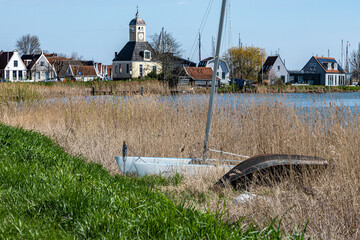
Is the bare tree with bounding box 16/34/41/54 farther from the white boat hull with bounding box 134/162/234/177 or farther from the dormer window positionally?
the white boat hull with bounding box 134/162/234/177

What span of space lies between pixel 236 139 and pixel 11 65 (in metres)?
64.0

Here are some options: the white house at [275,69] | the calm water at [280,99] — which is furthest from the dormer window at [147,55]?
the calm water at [280,99]

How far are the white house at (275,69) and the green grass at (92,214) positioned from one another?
69493 mm

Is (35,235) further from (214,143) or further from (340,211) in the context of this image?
(214,143)

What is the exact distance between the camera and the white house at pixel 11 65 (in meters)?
67.6

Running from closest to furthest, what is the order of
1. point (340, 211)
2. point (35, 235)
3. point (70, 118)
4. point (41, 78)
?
1. point (35, 235)
2. point (340, 211)
3. point (70, 118)
4. point (41, 78)

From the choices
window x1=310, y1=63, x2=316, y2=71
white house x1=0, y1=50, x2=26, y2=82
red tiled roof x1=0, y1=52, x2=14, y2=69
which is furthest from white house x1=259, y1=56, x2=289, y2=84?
red tiled roof x1=0, y1=52, x2=14, y2=69

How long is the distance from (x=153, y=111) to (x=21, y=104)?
6.18 metres

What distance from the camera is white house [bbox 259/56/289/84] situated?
240 ft

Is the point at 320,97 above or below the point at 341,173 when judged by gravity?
above

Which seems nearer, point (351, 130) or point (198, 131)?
point (351, 130)

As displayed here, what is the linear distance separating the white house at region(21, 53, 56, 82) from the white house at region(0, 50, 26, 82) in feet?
4.70

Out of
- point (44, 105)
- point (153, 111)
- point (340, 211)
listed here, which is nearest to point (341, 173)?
point (340, 211)

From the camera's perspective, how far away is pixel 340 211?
4.80 m
